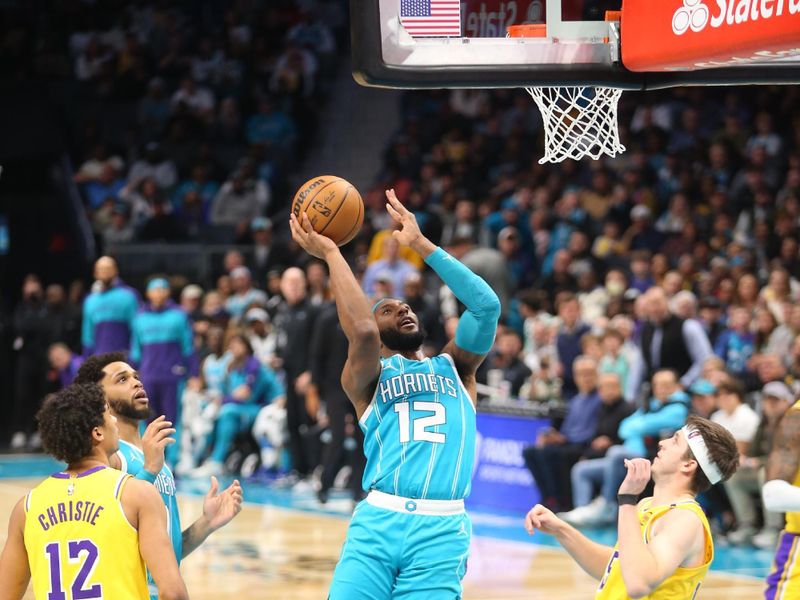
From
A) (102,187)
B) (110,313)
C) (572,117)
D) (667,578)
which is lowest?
(110,313)

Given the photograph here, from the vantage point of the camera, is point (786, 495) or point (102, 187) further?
point (102, 187)

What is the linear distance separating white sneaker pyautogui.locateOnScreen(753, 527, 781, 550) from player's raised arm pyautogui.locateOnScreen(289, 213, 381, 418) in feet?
20.9

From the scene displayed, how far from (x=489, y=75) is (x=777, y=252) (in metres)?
9.17

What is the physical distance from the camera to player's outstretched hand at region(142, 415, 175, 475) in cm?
511

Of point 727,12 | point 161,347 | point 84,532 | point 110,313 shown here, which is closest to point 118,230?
point 110,313

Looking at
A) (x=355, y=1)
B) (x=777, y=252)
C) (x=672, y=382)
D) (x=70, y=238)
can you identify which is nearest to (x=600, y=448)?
(x=672, y=382)

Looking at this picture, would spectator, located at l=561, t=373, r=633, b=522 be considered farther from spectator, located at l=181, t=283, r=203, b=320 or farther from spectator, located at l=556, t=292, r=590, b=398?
spectator, located at l=181, t=283, r=203, b=320

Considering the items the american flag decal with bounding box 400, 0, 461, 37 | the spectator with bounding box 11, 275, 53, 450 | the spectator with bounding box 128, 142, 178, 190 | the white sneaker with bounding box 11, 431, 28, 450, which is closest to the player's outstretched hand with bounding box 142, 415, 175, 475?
the american flag decal with bounding box 400, 0, 461, 37

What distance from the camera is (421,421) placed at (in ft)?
18.5

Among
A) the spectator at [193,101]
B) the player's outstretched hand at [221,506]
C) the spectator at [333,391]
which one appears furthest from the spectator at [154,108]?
the player's outstretched hand at [221,506]

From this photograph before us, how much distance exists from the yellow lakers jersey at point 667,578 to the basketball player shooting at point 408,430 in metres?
0.72

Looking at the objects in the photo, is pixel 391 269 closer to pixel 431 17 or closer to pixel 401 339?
pixel 431 17

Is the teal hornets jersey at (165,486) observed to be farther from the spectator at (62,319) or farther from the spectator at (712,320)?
the spectator at (62,319)

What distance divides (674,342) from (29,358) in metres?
9.47
